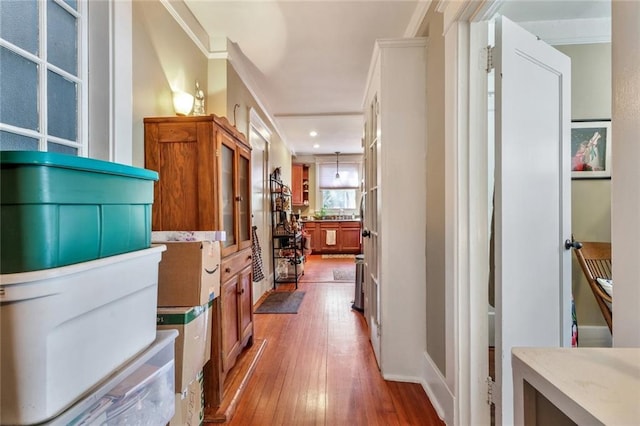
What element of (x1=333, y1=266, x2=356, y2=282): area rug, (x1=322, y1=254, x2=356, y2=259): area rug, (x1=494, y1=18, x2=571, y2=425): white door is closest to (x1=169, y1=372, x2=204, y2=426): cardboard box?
(x1=494, y1=18, x2=571, y2=425): white door

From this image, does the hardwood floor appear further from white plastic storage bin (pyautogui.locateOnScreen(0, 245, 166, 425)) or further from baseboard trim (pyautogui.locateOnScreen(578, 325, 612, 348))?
baseboard trim (pyautogui.locateOnScreen(578, 325, 612, 348))

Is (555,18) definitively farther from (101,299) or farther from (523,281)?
(101,299)

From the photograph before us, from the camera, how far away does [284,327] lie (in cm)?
276

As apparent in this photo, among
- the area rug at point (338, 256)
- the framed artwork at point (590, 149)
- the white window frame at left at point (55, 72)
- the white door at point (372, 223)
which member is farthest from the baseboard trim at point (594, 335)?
the area rug at point (338, 256)

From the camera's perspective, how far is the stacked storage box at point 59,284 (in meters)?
0.54

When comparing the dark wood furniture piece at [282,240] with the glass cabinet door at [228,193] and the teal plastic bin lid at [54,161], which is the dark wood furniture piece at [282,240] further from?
the teal plastic bin lid at [54,161]

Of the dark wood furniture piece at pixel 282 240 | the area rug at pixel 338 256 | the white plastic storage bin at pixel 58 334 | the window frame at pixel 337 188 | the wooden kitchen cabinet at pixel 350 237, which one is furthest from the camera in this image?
the window frame at pixel 337 188

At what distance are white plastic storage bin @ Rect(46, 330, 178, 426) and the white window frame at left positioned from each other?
2.88 ft

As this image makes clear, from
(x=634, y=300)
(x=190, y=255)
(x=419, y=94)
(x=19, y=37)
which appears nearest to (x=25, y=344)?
(x=190, y=255)

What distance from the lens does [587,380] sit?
50 centimetres

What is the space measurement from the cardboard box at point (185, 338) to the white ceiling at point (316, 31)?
74.3 inches

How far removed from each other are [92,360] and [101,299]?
0.14 meters

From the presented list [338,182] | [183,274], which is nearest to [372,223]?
[183,274]

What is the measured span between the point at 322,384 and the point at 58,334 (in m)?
1.61
